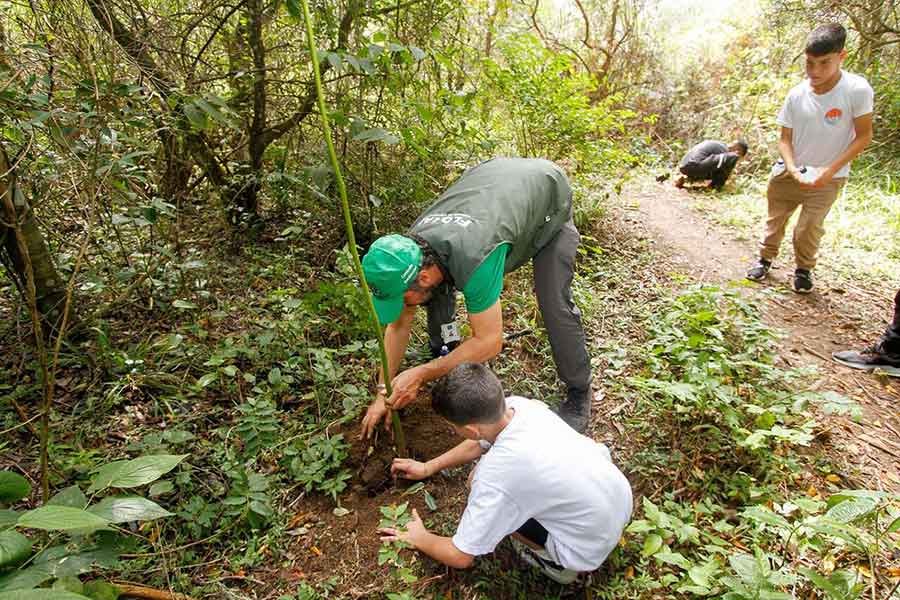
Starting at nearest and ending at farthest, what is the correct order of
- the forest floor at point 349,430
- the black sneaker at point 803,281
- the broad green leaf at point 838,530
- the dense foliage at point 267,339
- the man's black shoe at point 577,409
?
the broad green leaf at point 838,530, the dense foliage at point 267,339, the forest floor at point 349,430, the man's black shoe at point 577,409, the black sneaker at point 803,281

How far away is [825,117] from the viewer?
334 cm

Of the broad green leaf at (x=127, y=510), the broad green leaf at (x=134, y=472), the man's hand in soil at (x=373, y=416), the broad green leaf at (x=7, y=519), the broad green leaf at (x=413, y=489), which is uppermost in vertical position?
the broad green leaf at (x=7, y=519)

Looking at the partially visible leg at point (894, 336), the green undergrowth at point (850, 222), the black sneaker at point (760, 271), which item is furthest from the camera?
the green undergrowth at point (850, 222)

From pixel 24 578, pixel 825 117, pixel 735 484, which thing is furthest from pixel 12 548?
pixel 825 117

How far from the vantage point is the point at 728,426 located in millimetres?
2398

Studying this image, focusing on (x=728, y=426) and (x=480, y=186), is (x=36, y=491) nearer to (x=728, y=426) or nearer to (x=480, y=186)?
(x=480, y=186)

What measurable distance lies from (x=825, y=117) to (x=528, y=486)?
135 inches

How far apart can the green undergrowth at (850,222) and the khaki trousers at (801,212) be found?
1.93 ft

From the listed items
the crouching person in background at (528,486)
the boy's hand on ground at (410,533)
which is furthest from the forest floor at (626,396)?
the crouching person in background at (528,486)

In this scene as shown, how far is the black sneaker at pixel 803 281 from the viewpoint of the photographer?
383 centimetres

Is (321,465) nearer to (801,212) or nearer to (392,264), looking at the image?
(392,264)

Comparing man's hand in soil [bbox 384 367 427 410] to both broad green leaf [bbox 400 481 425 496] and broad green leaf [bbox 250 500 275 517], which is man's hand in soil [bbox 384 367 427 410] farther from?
broad green leaf [bbox 250 500 275 517]

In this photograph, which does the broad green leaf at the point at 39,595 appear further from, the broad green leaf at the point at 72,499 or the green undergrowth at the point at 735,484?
the green undergrowth at the point at 735,484

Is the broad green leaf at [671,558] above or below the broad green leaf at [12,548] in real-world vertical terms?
below
